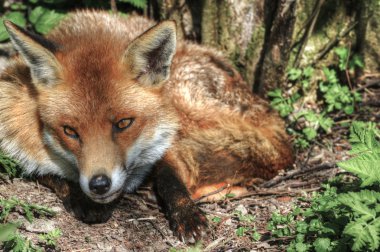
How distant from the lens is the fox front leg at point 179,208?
298cm

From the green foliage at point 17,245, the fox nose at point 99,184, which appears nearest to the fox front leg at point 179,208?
the fox nose at point 99,184

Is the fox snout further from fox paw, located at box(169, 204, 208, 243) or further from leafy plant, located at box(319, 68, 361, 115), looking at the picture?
leafy plant, located at box(319, 68, 361, 115)

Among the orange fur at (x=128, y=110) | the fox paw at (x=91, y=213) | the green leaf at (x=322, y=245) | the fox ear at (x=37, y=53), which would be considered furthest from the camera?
the fox paw at (x=91, y=213)

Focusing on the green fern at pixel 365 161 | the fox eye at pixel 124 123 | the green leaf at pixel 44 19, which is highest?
the green leaf at pixel 44 19

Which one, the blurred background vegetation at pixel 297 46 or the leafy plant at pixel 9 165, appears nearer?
the leafy plant at pixel 9 165

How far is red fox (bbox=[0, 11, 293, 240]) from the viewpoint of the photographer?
2801mm

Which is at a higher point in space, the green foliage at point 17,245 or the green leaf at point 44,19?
the green leaf at point 44,19

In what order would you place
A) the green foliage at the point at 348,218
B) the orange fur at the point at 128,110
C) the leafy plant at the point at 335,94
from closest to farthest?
the green foliage at the point at 348,218, the orange fur at the point at 128,110, the leafy plant at the point at 335,94

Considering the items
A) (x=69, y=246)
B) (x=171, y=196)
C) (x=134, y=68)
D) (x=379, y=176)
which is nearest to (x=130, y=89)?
(x=134, y=68)

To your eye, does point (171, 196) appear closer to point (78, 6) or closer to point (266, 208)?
point (266, 208)

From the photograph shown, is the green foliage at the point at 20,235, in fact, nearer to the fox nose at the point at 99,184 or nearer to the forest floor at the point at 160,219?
the forest floor at the point at 160,219

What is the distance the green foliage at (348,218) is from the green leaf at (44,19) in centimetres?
265

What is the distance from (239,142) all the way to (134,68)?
1.01 meters

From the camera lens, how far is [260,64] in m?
4.34
